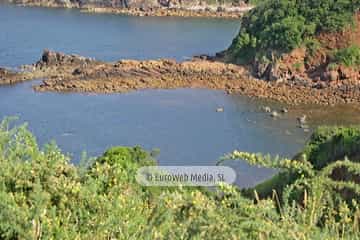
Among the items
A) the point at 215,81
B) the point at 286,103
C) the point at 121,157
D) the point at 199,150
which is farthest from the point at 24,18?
the point at 121,157

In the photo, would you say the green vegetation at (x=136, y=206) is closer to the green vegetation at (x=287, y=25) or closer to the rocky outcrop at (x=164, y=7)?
the green vegetation at (x=287, y=25)

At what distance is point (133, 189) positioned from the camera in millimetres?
4738

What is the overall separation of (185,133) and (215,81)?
9.65 metres

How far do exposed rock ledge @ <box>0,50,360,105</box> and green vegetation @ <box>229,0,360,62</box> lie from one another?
1705 mm

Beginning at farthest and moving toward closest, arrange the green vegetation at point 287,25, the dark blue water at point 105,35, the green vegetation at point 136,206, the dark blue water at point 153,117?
the dark blue water at point 105,35, the green vegetation at point 287,25, the dark blue water at point 153,117, the green vegetation at point 136,206

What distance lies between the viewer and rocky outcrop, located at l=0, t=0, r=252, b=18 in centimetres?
Result: 6581

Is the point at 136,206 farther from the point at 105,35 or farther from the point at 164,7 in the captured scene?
the point at 164,7

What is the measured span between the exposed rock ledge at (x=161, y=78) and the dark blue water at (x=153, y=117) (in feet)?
3.81

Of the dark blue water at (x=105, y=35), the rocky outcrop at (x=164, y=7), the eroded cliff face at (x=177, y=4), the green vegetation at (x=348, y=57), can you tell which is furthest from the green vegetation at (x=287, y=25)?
the eroded cliff face at (x=177, y=4)

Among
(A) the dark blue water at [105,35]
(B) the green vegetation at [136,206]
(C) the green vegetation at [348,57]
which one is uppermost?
(B) the green vegetation at [136,206]

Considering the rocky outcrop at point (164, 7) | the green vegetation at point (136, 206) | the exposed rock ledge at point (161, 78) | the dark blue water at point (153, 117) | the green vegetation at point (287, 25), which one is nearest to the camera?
the green vegetation at point (136, 206)

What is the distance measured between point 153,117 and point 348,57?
462 inches

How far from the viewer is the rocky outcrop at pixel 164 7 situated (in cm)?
6581

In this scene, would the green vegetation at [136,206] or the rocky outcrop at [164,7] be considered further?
the rocky outcrop at [164,7]
